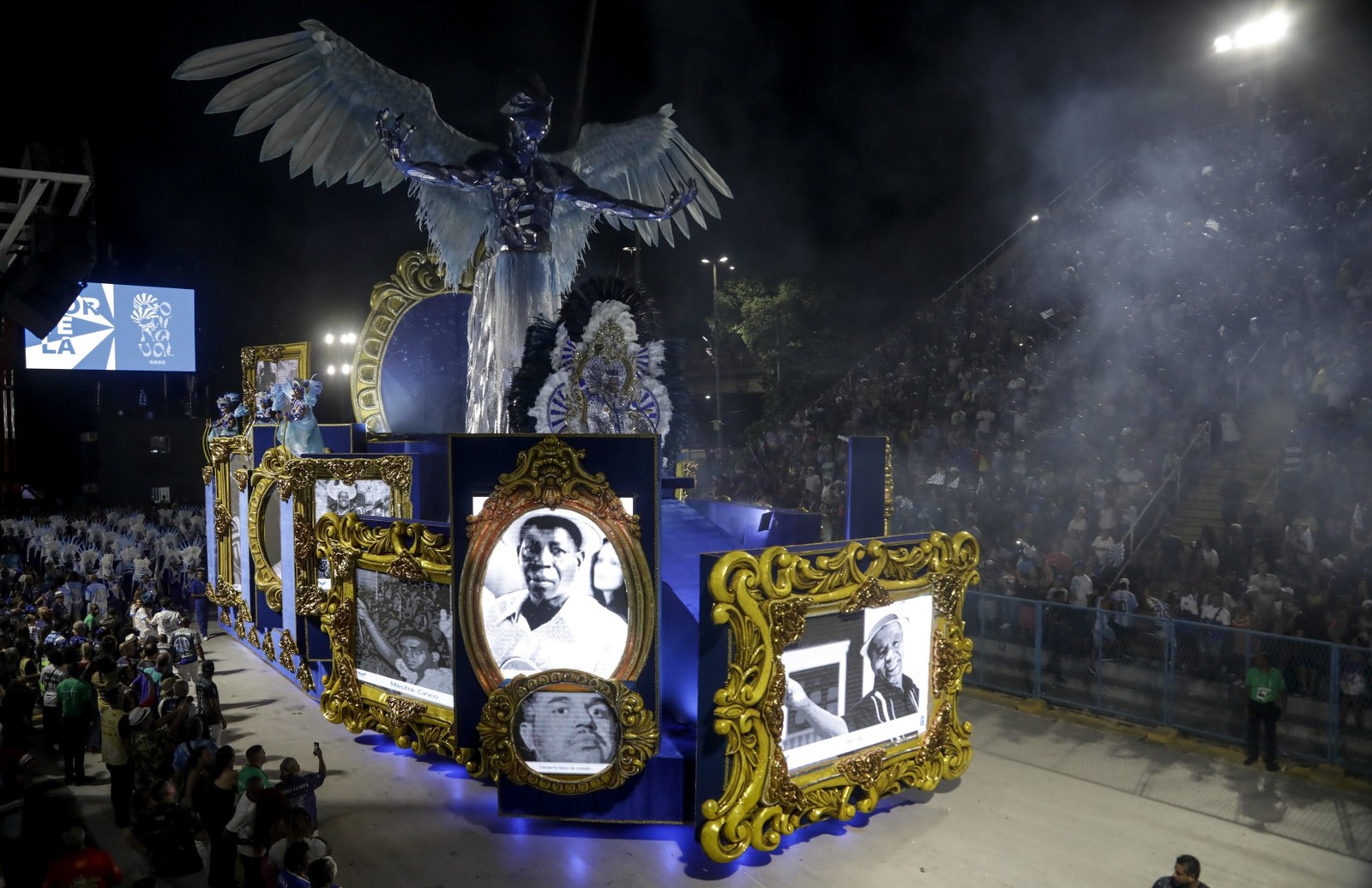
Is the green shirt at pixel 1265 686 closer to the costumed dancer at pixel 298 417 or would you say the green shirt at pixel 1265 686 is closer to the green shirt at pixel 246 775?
the green shirt at pixel 246 775

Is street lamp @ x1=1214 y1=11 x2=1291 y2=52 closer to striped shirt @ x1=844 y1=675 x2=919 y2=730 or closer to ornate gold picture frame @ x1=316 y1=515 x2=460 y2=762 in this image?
striped shirt @ x1=844 y1=675 x2=919 y2=730

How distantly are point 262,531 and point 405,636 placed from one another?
679cm

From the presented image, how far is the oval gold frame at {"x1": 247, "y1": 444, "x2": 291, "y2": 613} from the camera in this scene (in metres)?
15.1

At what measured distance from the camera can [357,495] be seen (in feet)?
42.5

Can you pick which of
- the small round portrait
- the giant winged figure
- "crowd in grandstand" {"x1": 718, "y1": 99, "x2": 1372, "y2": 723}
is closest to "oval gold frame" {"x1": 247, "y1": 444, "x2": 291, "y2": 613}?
the giant winged figure

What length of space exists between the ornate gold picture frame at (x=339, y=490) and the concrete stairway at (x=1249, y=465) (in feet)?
39.7

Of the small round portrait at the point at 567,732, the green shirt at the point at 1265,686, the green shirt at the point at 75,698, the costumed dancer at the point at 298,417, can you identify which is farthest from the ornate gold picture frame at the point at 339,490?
the green shirt at the point at 1265,686

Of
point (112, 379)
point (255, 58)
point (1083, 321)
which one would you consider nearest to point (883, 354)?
point (1083, 321)

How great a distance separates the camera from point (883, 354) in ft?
82.2

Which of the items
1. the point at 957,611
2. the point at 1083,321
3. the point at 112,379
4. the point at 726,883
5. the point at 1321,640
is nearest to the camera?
the point at 726,883

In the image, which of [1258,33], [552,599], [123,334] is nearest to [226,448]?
[552,599]

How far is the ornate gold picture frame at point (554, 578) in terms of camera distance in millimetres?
7992

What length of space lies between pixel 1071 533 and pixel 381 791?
1126 centimetres

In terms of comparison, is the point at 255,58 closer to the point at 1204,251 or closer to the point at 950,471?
the point at 950,471
